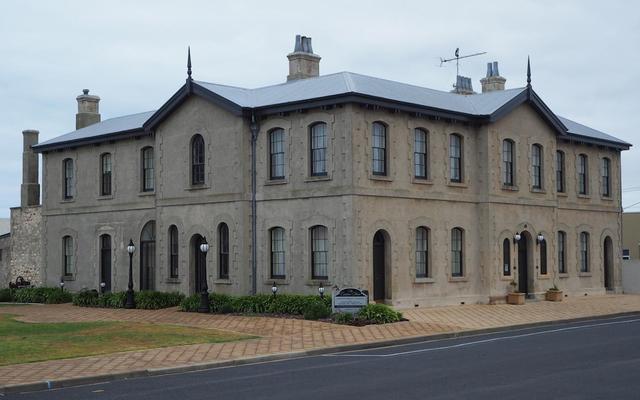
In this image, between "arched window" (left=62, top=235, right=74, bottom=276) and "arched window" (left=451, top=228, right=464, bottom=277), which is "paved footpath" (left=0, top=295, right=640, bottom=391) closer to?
"arched window" (left=451, top=228, right=464, bottom=277)

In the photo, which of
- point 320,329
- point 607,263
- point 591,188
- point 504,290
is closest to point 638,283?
point 607,263

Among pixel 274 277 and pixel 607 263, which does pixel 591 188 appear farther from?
pixel 274 277

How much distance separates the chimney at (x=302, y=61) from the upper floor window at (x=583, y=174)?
12.4 metres

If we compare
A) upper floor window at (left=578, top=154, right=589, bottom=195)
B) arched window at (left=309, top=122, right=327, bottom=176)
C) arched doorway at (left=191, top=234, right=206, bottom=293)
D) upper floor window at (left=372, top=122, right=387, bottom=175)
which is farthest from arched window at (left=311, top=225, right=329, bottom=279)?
upper floor window at (left=578, top=154, right=589, bottom=195)

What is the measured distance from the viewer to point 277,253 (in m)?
30.8

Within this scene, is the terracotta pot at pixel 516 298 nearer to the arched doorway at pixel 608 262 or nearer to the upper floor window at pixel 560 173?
the upper floor window at pixel 560 173

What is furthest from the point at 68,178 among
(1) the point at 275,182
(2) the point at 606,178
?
(2) the point at 606,178

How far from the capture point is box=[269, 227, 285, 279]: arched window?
3058 centimetres

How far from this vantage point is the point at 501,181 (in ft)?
111

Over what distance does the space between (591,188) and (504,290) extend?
30.1ft

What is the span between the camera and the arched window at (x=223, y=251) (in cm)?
3181

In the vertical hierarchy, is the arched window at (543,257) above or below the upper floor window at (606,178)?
below

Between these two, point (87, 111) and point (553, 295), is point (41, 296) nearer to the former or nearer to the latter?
point (87, 111)

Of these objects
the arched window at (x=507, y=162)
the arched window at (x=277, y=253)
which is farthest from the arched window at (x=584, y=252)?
the arched window at (x=277, y=253)
